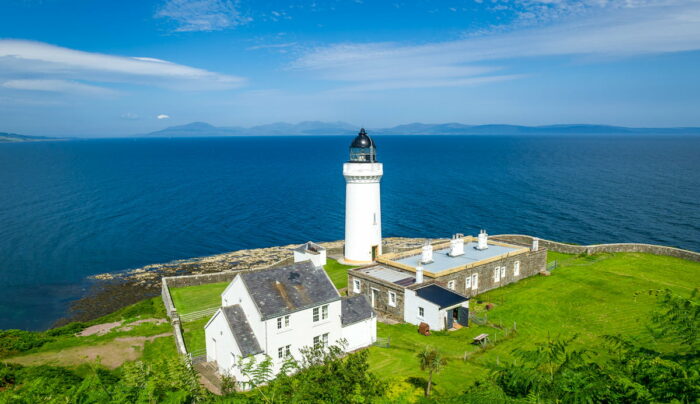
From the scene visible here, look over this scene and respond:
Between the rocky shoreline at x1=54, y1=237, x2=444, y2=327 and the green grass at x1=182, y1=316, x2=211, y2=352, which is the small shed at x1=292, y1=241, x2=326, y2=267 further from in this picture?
the green grass at x1=182, y1=316, x2=211, y2=352

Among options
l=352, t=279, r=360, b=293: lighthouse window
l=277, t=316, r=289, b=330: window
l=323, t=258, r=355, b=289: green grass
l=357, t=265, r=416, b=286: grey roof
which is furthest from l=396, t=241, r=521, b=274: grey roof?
l=277, t=316, r=289, b=330: window

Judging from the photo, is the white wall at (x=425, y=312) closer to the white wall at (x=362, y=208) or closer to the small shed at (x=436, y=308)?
the small shed at (x=436, y=308)

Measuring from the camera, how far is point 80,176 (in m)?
135

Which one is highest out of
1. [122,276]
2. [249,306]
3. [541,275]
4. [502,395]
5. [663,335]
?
[663,335]

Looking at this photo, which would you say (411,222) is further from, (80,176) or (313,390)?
(80,176)

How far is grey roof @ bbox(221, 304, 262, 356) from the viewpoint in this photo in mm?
22844

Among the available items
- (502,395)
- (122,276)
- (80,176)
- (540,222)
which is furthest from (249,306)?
(80,176)

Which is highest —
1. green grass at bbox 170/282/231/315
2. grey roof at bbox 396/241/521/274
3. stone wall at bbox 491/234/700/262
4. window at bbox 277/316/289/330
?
window at bbox 277/316/289/330

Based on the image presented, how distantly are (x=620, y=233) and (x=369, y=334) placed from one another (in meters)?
57.8

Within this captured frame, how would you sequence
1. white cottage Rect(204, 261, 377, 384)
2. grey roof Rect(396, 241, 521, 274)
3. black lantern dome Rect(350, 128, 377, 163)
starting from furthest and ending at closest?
black lantern dome Rect(350, 128, 377, 163) → grey roof Rect(396, 241, 521, 274) → white cottage Rect(204, 261, 377, 384)

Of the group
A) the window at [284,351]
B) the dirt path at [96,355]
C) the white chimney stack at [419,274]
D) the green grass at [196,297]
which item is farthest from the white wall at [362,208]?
the dirt path at [96,355]

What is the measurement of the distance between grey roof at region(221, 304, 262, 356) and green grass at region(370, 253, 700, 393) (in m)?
7.37

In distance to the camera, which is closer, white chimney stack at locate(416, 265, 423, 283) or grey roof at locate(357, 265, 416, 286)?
white chimney stack at locate(416, 265, 423, 283)

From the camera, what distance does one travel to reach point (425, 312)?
29.5 meters
